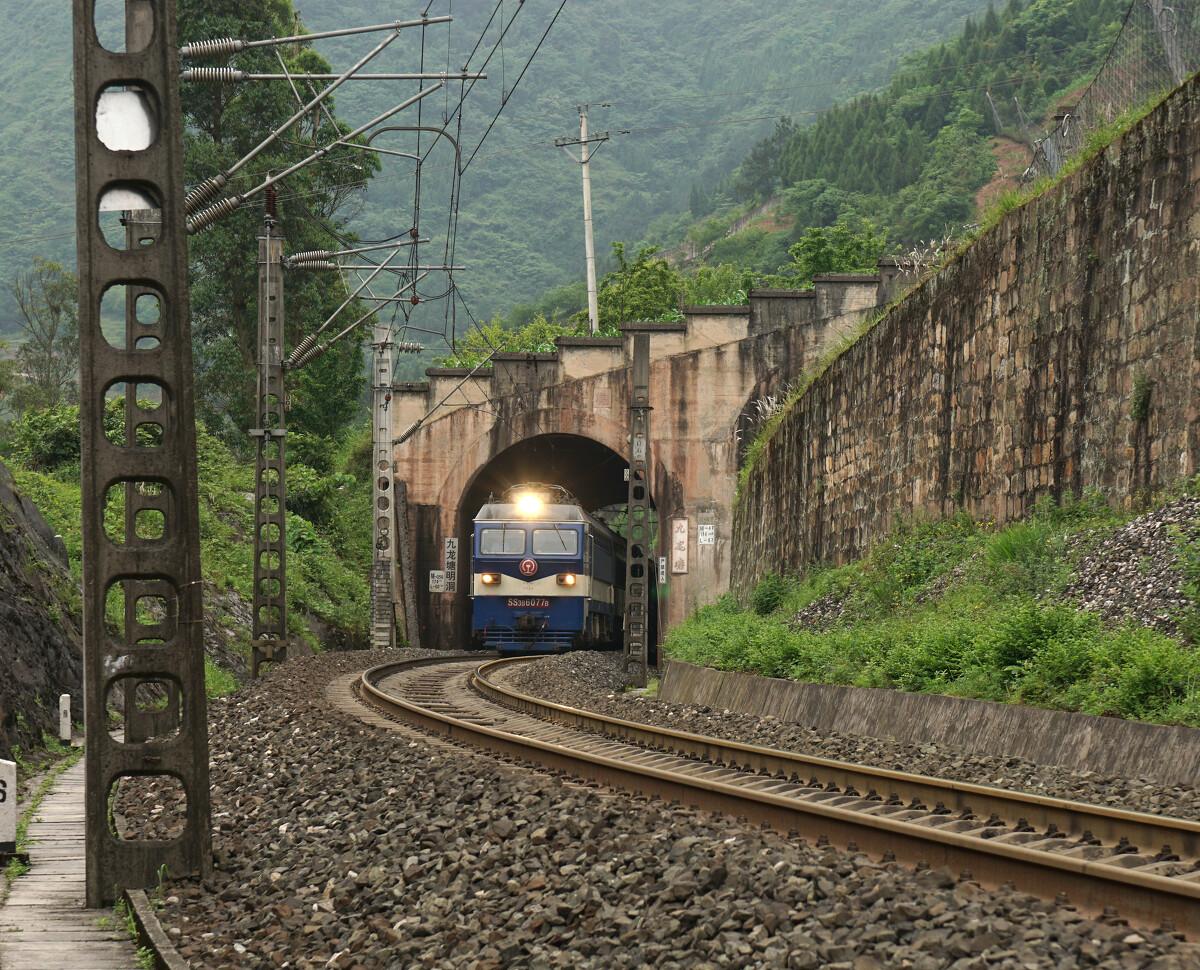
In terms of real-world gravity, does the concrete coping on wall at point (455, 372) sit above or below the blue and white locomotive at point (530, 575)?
above

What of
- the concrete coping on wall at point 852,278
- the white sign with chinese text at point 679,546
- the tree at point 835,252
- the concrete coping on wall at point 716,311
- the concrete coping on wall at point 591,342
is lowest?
the white sign with chinese text at point 679,546

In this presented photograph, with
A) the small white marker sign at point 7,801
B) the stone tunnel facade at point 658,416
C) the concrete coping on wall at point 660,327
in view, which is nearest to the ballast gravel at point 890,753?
the small white marker sign at point 7,801

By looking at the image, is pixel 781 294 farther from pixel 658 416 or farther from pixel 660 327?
pixel 658 416

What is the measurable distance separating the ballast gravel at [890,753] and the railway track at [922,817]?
89 centimetres

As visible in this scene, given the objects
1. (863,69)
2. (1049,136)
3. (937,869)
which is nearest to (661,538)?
(1049,136)

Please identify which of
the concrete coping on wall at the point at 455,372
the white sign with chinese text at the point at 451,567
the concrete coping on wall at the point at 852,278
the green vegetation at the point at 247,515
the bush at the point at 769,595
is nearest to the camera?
the bush at the point at 769,595

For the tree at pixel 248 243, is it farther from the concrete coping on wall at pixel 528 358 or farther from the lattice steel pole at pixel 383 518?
the lattice steel pole at pixel 383 518

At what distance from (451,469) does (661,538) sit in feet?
20.8

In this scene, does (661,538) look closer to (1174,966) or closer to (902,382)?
(902,382)

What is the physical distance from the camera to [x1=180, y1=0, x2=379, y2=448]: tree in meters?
58.2

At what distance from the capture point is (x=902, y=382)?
25.1 m

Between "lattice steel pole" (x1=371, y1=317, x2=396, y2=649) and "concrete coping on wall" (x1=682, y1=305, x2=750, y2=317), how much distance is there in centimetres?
832

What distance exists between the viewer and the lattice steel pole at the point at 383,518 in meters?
38.8

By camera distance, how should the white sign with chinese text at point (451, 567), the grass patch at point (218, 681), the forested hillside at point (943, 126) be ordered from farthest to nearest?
the forested hillside at point (943, 126) → the white sign with chinese text at point (451, 567) → the grass patch at point (218, 681)
